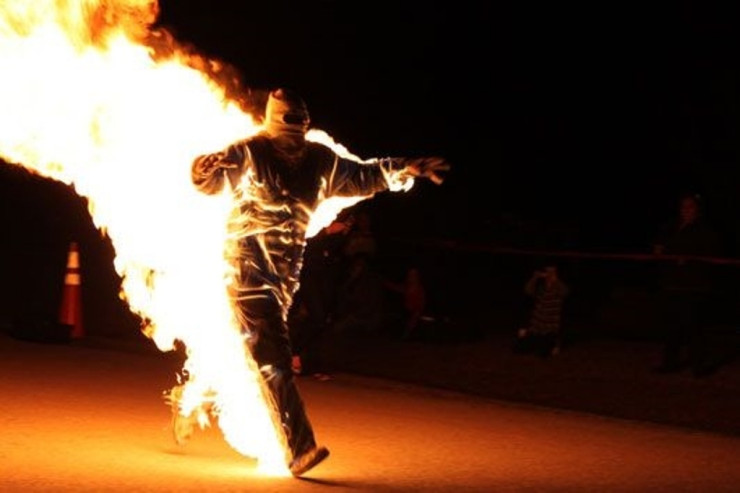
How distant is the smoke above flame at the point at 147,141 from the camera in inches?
344

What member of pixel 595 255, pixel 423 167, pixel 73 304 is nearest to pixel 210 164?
pixel 423 167

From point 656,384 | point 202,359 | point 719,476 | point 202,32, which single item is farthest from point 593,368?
point 202,32

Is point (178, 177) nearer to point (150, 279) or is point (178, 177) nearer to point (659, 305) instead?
point (150, 279)

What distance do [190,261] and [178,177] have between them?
513 mm

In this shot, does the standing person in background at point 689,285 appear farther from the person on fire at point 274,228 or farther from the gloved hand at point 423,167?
the person on fire at point 274,228

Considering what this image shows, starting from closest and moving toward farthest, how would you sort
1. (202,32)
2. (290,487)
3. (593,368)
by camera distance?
(290,487)
(593,368)
(202,32)

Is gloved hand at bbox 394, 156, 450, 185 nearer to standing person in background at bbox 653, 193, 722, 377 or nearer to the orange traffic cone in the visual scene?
standing person in background at bbox 653, 193, 722, 377

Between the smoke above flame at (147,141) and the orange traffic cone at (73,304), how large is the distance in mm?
6871

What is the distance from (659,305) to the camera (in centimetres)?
1565

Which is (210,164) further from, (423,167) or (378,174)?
(423,167)

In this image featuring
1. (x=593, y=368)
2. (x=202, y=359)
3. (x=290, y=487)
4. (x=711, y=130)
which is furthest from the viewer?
(x=711, y=130)

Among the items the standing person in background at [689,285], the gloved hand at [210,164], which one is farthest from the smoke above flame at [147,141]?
the standing person in background at [689,285]

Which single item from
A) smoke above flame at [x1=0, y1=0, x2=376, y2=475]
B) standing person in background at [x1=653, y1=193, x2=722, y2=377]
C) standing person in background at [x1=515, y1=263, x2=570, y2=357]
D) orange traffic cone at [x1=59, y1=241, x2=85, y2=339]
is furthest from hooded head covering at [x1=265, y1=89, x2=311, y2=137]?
orange traffic cone at [x1=59, y1=241, x2=85, y2=339]

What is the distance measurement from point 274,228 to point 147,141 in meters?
1.12
